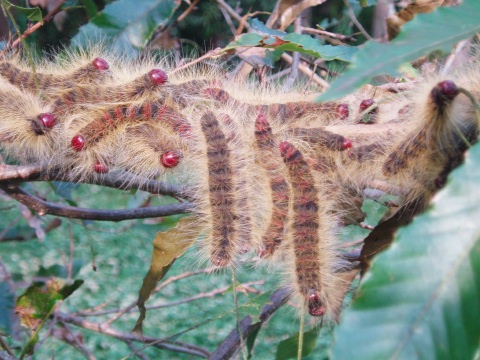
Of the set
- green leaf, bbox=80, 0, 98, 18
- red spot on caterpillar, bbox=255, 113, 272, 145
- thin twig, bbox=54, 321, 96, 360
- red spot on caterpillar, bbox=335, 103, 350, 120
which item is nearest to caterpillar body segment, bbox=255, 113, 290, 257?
red spot on caterpillar, bbox=255, 113, 272, 145

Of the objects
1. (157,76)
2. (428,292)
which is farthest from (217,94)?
(428,292)

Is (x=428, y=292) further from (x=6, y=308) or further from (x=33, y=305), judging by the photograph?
(x=6, y=308)

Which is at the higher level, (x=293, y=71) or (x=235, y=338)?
(x=293, y=71)

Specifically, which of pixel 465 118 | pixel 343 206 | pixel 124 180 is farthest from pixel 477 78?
pixel 124 180

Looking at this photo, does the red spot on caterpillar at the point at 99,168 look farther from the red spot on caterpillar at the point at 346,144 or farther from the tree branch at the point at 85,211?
the red spot on caterpillar at the point at 346,144

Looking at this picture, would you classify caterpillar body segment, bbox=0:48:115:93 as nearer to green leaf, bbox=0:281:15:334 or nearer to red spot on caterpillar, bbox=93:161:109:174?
red spot on caterpillar, bbox=93:161:109:174

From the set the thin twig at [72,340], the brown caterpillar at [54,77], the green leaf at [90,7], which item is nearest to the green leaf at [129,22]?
the green leaf at [90,7]
